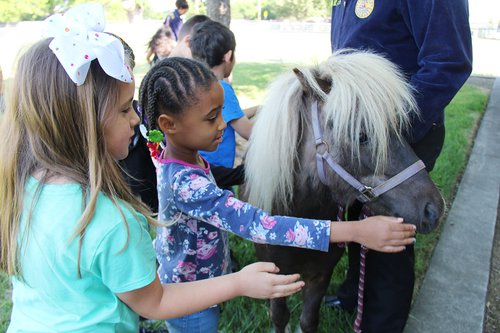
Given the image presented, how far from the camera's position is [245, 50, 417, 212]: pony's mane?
152cm

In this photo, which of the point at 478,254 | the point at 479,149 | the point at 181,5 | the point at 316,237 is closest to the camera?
the point at 316,237

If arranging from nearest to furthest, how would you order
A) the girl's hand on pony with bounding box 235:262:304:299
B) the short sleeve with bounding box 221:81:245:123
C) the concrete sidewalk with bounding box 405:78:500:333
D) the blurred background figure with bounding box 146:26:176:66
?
the girl's hand on pony with bounding box 235:262:304:299 → the concrete sidewalk with bounding box 405:78:500:333 → the short sleeve with bounding box 221:81:245:123 → the blurred background figure with bounding box 146:26:176:66

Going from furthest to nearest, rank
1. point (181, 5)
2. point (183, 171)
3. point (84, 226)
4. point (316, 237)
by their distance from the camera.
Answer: point (181, 5), point (183, 171), point (316, 237), point (84, 226)

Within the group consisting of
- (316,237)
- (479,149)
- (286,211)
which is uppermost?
(316,237)

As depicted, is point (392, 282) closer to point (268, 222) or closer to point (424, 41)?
point (268, 222)

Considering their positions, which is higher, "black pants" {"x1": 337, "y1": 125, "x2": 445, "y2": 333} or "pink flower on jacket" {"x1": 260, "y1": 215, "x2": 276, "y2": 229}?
"pink flower on jacket" {"x1": 260, "y1": 215, "x2": 276, "y2": 229}

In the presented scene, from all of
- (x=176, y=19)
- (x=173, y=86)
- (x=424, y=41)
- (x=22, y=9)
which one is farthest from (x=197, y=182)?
(x=22, y=9)

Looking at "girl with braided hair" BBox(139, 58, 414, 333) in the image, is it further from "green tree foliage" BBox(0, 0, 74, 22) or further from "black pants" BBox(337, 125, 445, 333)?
"green tree foliage" BBox(0, 0, 74, 22)

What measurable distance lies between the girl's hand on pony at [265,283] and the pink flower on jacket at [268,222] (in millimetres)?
191

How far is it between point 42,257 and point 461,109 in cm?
841

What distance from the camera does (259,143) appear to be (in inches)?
68.2

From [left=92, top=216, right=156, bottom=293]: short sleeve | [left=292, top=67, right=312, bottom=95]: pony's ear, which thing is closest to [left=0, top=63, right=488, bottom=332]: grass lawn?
[left=292, top=67, right=312, bottom=95]: pony's ear

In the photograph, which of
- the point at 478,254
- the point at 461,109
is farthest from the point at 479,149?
the point at 478,254

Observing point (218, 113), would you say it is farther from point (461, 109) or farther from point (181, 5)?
point (461, 109)
